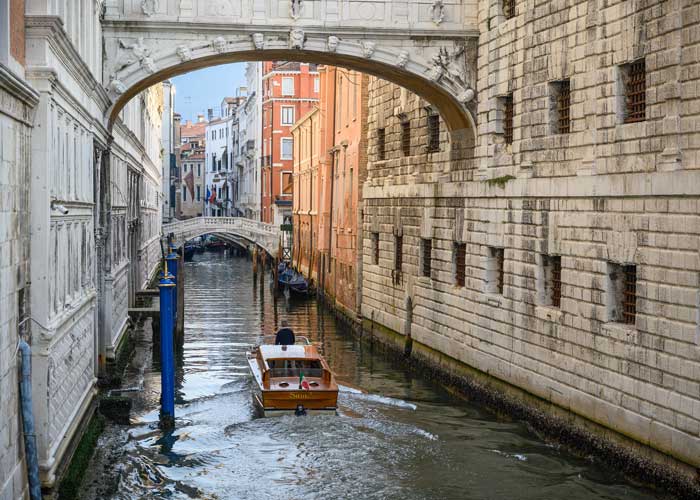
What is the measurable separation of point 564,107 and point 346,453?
5.73m

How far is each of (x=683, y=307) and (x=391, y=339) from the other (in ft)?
42.0

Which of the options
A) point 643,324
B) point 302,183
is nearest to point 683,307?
point 643,324

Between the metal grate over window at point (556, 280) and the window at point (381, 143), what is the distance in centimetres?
1042

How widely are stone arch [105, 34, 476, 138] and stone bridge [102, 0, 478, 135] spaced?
0.06 feet

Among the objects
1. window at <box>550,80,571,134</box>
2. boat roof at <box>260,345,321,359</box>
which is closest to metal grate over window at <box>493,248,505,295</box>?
window at <box>550,80,571,134</box>

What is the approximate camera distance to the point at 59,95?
11484 mm

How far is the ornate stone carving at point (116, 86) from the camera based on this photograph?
714 inches

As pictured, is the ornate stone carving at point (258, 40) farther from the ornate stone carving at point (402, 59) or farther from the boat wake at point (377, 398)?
the boat wake at point (377, 398)

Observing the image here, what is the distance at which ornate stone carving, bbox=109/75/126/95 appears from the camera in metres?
18.1

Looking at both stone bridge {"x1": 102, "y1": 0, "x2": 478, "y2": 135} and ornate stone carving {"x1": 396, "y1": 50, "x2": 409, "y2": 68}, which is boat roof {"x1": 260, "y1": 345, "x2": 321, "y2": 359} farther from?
ornate stone carving {"x1": 396, "y1": 50, "x2": 409, "y2": 68}

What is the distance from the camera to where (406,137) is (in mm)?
23828

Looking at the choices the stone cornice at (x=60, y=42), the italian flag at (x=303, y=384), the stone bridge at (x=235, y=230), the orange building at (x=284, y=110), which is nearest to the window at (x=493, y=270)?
the italian flag at (x=303, y=384)

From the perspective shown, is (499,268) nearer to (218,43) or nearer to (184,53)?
(218,43)

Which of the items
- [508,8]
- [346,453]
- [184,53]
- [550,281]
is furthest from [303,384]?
[508,8]
